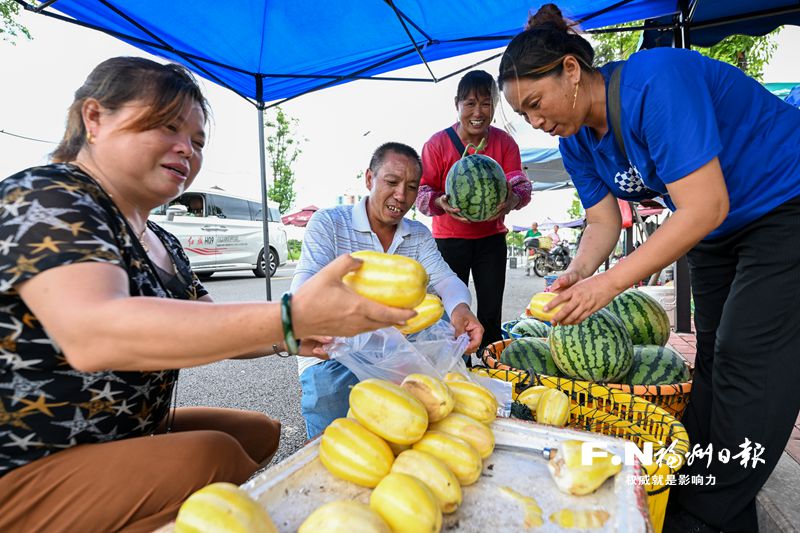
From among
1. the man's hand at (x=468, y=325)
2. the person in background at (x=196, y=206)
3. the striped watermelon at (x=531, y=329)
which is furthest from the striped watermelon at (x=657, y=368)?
the person in background at (x=196, y=206)

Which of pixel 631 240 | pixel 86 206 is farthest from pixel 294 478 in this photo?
pixel 631 240

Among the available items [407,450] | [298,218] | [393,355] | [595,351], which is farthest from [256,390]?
[298,218]

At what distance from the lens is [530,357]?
3029 mm

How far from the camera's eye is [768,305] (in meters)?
1.95

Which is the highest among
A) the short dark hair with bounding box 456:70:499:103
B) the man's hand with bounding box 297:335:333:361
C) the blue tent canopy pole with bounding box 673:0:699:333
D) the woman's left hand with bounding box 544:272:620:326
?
the short dark hair with bounding box 456:70:499:103

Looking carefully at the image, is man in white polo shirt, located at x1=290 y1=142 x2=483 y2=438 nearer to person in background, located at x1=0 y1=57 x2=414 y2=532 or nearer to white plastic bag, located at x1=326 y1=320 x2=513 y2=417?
white plastic bag, located at x1=326 y1=320 x2=513 y2=417

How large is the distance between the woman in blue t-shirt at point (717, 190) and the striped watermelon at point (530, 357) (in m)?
0.93

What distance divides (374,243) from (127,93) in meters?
1.59

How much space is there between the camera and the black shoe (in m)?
2.15

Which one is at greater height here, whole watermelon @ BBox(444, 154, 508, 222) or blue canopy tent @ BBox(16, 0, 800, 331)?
blue canopy tent @ BBox(16, 0, 800, 331)

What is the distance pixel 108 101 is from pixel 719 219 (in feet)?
6.94

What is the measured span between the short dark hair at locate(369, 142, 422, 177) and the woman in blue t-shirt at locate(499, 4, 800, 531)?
770 mm

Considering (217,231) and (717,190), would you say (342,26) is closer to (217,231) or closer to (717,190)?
(717,190)

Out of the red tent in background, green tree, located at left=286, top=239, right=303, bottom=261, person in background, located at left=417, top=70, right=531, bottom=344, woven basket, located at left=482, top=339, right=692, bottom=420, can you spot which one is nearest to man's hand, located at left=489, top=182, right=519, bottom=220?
person in background, located at left=417, top=70, right=531, bottom=344
